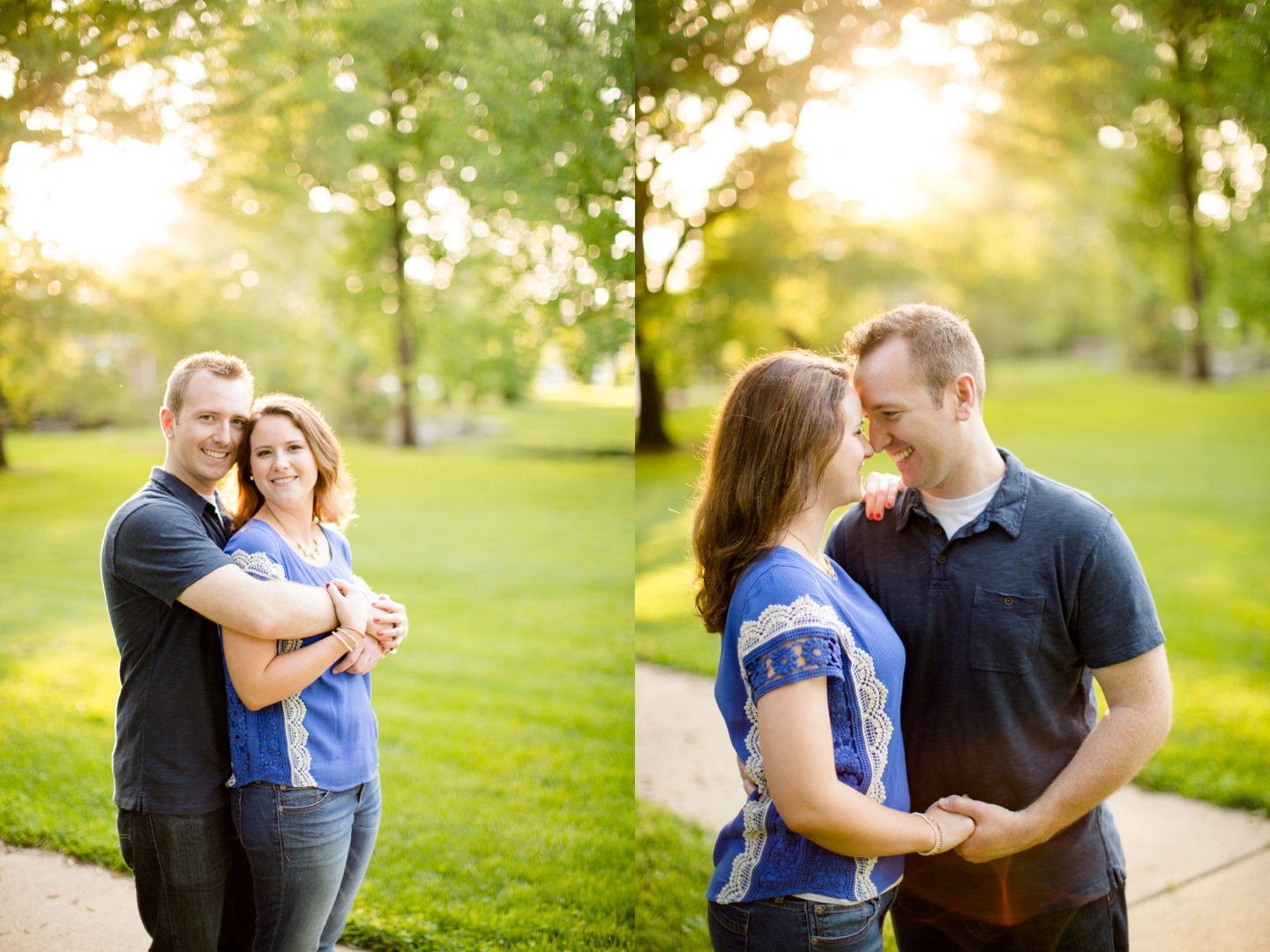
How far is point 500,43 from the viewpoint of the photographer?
10.5 feet

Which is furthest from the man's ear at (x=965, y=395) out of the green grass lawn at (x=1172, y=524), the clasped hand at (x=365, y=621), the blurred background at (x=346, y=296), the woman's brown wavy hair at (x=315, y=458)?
the blurred background at (x=346, y=296)

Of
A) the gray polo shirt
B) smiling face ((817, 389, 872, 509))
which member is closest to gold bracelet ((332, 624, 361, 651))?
smiling face ((817, 389, 872, 509))

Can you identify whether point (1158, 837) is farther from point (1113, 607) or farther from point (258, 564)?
point (258, 564)

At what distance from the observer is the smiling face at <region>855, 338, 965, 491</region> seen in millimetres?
1692

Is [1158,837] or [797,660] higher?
[797,660]

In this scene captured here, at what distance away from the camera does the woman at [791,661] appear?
53.1 inches

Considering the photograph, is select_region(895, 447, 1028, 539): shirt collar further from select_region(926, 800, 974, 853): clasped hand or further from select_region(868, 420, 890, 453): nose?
select_region(926, 800, 974, 853): clasped hand

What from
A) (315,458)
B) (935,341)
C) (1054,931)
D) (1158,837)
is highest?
(935,341)

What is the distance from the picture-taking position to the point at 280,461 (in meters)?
1.81

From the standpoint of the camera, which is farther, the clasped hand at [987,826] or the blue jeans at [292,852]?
the blue jeans at [292,852]

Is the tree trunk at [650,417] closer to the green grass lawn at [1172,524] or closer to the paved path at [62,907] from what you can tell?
the green grass lawn at [1172,524]

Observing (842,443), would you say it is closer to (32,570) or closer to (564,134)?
(564,134)

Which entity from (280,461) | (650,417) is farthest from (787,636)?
(650,417)

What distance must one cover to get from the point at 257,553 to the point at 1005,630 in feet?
4.63
